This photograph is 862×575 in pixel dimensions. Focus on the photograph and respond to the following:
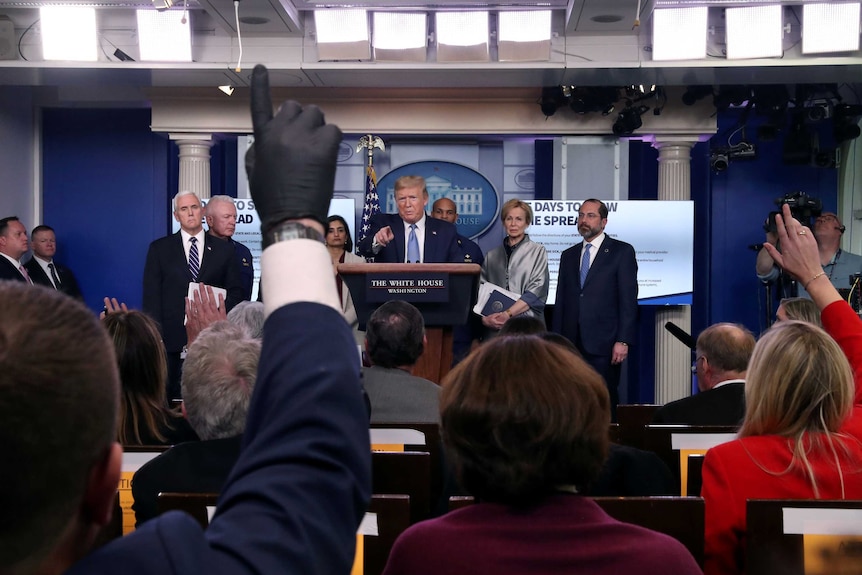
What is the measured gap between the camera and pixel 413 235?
17.0 feet

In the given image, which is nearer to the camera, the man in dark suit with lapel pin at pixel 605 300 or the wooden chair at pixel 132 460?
the wooden chair at pixel 132 460

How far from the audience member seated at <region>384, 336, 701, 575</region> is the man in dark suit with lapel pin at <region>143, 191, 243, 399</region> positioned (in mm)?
3796

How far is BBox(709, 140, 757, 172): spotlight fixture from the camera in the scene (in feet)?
23.6

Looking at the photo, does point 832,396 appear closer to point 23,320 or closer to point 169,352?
point 23,320

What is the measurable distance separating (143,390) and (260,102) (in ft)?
6.06

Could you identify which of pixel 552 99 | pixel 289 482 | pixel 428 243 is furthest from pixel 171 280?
pixel 289 482

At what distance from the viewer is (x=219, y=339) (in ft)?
6.46

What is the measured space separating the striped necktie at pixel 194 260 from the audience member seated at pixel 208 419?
114 inches

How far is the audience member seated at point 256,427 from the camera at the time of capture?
19.4 inches

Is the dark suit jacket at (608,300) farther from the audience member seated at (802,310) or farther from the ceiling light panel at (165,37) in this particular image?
the ceiling light panel at (165,37)

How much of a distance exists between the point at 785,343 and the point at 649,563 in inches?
33.3

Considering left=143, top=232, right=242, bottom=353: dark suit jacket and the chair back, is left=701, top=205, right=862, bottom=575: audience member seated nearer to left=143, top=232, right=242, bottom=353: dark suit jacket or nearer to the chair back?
the chair back

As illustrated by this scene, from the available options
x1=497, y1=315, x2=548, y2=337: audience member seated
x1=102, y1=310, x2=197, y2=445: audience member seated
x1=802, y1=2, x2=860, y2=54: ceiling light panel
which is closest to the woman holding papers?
x1=802, y1=2, x2=860, y2=54: ceiling light panel

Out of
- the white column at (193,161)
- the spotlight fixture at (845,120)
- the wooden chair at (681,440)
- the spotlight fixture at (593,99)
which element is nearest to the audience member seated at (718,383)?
the wooden chair at (681,440)
